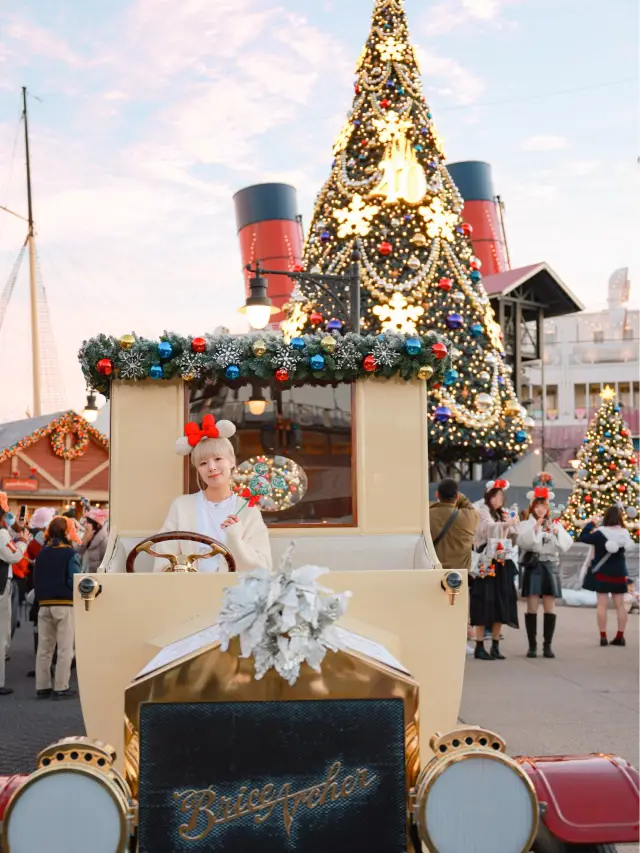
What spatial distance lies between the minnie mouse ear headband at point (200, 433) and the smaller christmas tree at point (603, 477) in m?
13.8

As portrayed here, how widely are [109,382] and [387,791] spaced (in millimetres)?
3504

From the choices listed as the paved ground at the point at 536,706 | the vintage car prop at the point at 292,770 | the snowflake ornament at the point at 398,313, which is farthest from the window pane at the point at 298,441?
the snowflake ornament at the point at 398,313

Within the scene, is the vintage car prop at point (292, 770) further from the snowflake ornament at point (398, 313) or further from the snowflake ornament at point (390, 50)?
the snowflake ornament at point (390, 50)

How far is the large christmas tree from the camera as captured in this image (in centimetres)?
1712

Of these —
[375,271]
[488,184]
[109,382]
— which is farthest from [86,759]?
[488,184]

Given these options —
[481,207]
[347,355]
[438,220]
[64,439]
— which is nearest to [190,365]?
[347,355]

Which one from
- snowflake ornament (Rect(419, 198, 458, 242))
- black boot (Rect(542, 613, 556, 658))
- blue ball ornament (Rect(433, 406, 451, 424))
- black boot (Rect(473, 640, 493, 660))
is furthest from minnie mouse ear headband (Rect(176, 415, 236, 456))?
snowflake ornament (Rect(419, 198, 458, 242))

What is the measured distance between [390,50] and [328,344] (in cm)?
1351

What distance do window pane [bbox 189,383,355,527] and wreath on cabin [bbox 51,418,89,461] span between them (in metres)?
22.7

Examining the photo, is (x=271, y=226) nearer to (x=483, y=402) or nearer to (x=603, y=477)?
(x=483, y=402)

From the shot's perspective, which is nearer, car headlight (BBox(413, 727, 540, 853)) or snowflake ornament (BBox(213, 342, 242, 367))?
car headlight (BBox(413, 727, 540, 853))

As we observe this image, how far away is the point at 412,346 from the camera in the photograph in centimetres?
567

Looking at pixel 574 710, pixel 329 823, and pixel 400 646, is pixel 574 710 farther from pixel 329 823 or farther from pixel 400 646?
pixel 329 823

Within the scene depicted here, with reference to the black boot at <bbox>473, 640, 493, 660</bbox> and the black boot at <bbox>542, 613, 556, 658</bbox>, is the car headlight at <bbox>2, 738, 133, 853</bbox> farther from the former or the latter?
the black boot at <bbox>542, 613, 556, 658</bbox>
